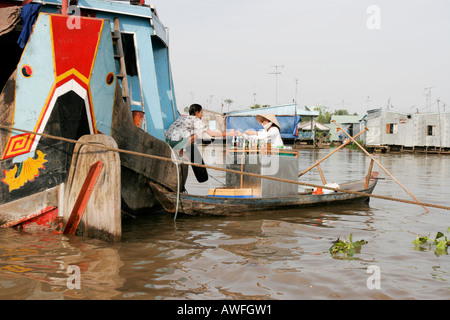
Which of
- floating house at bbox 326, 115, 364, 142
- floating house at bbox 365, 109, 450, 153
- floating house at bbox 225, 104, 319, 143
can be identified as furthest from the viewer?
floating house at bbox 326, 115, 364, 142

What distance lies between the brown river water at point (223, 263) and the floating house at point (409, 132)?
28.0 m

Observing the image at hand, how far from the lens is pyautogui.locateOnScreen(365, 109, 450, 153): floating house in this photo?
102ft

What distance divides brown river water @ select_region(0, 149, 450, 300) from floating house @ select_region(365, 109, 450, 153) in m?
28.0

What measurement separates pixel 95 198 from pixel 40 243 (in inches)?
30.5

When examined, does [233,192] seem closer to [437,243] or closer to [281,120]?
[437,243]

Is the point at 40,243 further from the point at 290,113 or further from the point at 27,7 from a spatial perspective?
the point at 290,113

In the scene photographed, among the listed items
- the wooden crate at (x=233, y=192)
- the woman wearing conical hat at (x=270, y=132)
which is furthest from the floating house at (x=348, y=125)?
the wooden crate at (x=233, y=192)

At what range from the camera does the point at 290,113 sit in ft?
95.0

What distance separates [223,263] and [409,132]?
32.2 metres

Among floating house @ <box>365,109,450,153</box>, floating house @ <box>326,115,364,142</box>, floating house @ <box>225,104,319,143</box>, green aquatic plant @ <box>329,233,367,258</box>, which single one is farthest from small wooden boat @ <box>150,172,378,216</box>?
floating house @ <box>326,115,364,142</box>

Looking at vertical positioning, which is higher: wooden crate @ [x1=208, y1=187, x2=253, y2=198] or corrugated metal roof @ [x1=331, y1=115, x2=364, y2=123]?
corrugated metal roof @ [x1=331, y1=115, x2=364, y2=123]

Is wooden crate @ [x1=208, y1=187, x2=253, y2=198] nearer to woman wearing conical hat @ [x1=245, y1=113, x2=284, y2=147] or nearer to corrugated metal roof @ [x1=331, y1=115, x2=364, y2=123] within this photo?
woman wearing conical hat @ [x1=245, y1=113, x2=284, y2=147]

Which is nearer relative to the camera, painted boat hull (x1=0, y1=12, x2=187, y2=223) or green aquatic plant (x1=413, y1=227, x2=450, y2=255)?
painted boat hull (x1=0, y1=12, x2=187, y2=223)
